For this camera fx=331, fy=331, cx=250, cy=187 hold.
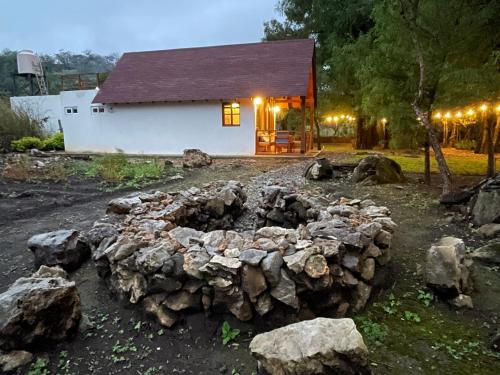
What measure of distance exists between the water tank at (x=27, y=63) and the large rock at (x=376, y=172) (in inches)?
1096

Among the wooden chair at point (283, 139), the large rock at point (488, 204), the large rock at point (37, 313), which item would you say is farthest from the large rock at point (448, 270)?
the wooden chair at point (283, 139)

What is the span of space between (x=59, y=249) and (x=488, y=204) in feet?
19.4

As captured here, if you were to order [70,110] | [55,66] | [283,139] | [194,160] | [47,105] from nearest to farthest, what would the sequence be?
[194,160] < [283,139] < [70,110] < [47,105] < [55,66]

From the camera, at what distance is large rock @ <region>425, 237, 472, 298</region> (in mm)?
3135

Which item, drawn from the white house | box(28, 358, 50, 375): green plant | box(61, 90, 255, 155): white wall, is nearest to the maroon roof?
the white house

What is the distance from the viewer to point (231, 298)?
281 centimetres

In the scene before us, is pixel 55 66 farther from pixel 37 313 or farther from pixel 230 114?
pixel 37 313

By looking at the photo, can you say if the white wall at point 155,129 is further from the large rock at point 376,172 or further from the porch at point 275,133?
the large rock at point 376,172

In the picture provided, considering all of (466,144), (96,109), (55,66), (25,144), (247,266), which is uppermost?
(55,66)

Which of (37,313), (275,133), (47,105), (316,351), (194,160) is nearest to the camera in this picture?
(316,351)

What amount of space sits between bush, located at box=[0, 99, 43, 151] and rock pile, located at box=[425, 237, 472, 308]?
61.4ft

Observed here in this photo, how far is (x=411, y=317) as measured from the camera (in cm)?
298

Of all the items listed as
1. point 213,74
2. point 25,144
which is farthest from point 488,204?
point 25,144

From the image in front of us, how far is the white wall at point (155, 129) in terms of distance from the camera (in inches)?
610
